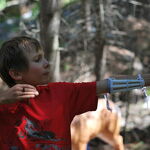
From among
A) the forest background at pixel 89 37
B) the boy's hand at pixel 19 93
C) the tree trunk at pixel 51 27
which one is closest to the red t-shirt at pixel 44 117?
the boy's hand at pixel 19 93

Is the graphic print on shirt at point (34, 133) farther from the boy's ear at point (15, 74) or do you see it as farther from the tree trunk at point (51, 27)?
the tree trunk at point (51, 27)

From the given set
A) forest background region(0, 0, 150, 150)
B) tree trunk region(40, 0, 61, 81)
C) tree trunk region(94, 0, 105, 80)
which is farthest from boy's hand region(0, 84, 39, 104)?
tree trunk region(94, 0, 105, 80)

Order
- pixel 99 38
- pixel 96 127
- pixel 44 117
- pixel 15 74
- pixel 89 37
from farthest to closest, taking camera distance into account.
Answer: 1. pixel 89 37
2. pixel 99 38
3. pixel 96 127
4. pixel 15 74
5. pixel 44 117

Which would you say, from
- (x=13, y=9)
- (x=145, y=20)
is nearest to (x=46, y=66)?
(x=13, y=9)

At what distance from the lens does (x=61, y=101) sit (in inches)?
88.9

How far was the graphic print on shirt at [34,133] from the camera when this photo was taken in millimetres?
2189

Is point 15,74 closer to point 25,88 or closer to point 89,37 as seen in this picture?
point 25,88

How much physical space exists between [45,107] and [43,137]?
0.20m

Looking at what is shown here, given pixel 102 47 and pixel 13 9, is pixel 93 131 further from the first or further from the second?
pixel 13 9

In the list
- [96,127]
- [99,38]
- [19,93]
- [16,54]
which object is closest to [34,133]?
[19,93]

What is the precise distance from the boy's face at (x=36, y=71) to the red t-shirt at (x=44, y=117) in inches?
3.0

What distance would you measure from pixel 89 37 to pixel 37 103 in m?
3.95

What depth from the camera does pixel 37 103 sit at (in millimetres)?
2234

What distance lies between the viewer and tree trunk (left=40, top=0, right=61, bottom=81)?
3.99m
